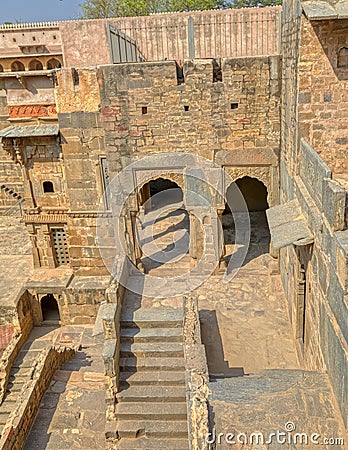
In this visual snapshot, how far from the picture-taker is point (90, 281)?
1260 cm

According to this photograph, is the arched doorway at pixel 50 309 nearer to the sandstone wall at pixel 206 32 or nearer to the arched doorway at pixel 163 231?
the arched doorway at pixel 163 231

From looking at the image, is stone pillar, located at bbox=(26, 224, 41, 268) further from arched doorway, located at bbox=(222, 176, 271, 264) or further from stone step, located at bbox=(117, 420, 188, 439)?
stone step, located at bbox=(117, 420, 188, 439)

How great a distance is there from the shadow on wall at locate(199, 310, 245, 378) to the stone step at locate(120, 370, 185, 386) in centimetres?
67

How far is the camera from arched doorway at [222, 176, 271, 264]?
41.0 ft

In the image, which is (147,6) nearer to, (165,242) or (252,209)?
(252,209)

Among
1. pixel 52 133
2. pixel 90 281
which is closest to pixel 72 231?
pixel 90 281

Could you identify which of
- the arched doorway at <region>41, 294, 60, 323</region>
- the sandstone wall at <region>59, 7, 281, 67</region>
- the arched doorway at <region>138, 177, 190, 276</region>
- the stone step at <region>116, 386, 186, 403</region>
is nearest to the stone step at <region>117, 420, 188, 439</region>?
the stone step at <region>116, 386, 186, 403</region>

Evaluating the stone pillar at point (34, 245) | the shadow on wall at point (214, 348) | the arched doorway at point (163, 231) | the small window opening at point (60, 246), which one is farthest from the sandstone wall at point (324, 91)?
the stone pillar at point (34, 245)

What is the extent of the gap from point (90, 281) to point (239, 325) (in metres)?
5.42

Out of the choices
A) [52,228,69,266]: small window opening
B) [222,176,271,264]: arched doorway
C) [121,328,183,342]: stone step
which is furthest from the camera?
[52,228,69,266]: small window opening

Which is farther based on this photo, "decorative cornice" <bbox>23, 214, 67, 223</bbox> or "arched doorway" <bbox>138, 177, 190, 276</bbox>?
"decorative cornice" <bbox>23, 214, 67, 223</bbox>

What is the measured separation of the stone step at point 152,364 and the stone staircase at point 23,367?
109 inches

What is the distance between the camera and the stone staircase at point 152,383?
7.54 metres

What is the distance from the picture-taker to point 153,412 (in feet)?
25.0
